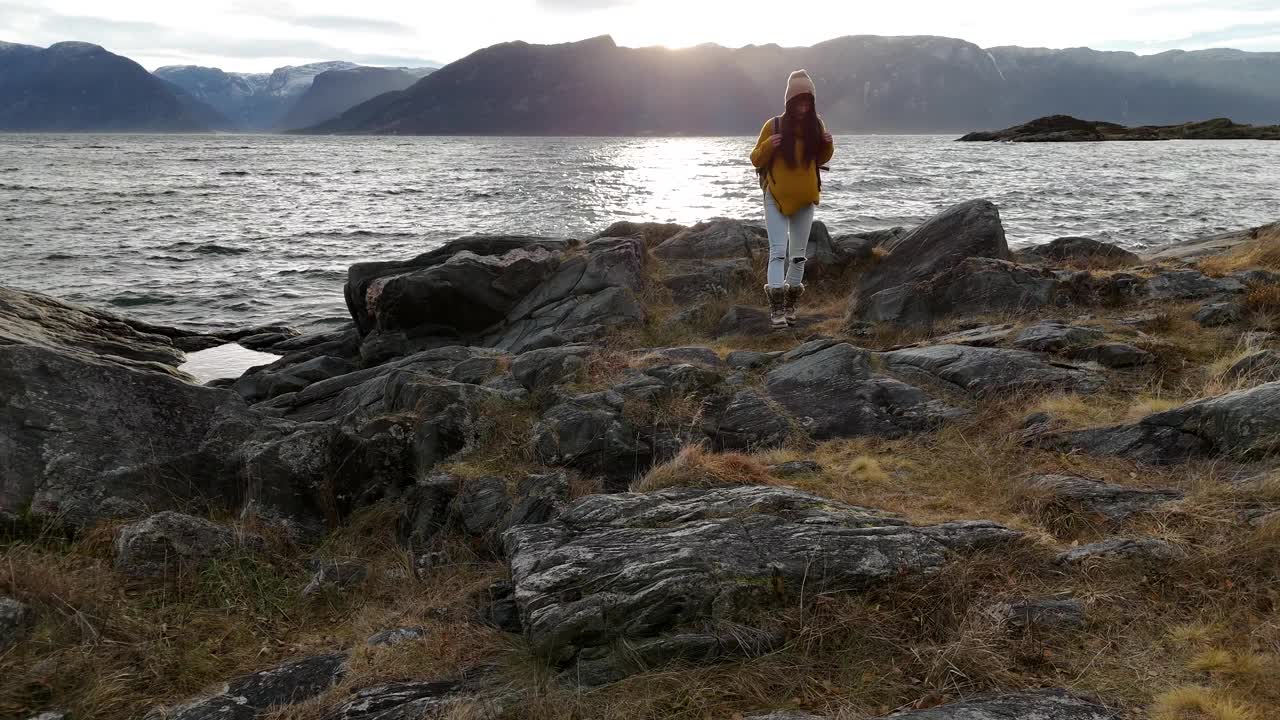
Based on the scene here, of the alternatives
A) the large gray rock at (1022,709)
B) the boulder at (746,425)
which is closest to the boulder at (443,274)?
the boulder at (746,425)

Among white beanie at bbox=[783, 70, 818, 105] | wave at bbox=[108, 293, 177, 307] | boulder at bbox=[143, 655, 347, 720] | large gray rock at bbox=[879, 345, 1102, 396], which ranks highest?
white beanie at bbox=[783, 70, 818, 105]

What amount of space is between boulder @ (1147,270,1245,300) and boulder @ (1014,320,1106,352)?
2789 mm

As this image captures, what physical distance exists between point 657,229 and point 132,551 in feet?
47.9

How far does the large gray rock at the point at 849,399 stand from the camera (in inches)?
324

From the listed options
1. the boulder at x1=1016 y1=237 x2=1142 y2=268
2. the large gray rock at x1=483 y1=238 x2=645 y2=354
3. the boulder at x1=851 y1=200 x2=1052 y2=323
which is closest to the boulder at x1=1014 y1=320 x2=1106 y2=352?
the boulder at x1=851 y1=200 x2=1052 y2=323

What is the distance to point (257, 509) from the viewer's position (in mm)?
6859

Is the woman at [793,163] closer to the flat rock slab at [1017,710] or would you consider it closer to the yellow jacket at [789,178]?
the yellow jacket at [789,178]

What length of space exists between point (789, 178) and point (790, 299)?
2248 mm

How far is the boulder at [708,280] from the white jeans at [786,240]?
2.35 metres

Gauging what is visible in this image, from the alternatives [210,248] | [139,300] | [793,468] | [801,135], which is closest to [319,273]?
[139,300]

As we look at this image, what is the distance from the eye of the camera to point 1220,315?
9.99m

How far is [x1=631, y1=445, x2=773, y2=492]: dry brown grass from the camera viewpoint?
251 inches

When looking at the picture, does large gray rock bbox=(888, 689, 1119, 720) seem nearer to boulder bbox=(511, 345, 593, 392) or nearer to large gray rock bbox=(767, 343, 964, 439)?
large gray rock bbox=(767, 343, 964, 439)

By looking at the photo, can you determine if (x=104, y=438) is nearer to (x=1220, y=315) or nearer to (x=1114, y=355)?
(x=1114, y=355)
